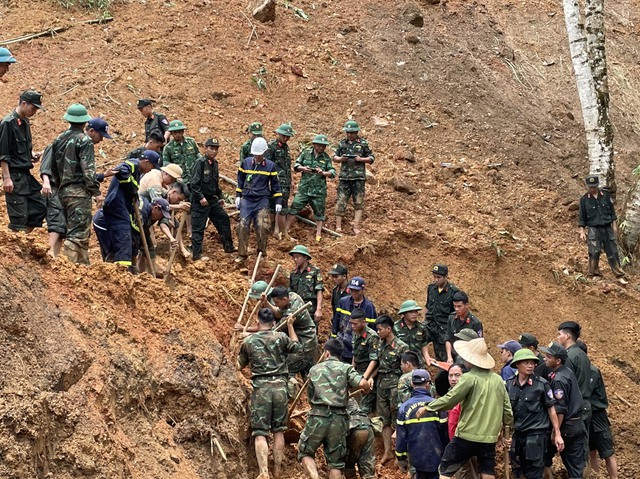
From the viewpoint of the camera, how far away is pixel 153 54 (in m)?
20.0

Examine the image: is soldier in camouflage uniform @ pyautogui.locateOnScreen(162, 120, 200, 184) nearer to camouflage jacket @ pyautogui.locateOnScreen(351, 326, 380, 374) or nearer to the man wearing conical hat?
camouflage jacket @ pyautogui.locateOnScreen(351, 326, 380, 374)

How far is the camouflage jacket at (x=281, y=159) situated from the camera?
49.3ft

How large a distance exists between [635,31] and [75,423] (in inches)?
865

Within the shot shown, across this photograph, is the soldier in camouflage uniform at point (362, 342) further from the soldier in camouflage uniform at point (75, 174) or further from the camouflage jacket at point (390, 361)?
the soldier in camouflage uniform at point (75, 174)

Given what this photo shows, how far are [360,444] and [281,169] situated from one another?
19.4ft

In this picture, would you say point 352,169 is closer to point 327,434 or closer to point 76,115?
point 76,115

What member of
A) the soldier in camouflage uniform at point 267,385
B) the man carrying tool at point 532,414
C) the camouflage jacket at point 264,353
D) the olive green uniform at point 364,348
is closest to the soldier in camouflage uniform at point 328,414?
Answer: the soldier in camouflage uniform at point 267,385

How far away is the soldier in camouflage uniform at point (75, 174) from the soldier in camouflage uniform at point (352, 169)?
5912 mm

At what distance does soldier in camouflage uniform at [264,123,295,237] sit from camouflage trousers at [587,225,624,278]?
5.42 m

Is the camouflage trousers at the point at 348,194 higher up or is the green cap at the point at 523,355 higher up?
the camouflage trousers at the point at 348,194

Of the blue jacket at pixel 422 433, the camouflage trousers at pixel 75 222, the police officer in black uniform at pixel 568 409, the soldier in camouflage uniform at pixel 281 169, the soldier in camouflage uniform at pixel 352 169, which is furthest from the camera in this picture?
the soldier in camouflage uniform at pixel 352 169

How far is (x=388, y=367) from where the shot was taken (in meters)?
11.8

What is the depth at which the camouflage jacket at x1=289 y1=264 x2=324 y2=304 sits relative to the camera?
43.3ft

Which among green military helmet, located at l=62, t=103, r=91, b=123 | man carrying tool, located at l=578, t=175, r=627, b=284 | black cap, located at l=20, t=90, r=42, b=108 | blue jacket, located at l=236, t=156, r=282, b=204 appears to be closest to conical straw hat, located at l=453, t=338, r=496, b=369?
green military helmet, located at l=62, t=103, r=91, b=123
